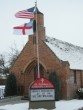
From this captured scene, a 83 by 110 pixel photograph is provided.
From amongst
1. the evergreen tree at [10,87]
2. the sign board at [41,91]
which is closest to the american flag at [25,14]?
the sign board at [41,91]

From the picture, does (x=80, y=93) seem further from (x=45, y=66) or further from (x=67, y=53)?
(x=67, y=53)

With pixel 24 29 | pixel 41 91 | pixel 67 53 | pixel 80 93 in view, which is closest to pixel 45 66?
pixel 67 53

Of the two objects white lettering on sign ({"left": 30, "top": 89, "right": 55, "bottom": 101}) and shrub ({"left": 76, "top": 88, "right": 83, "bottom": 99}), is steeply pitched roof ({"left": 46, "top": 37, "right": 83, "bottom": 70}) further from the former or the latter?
white lettering on sign ({"left": 30, "top": 89, "right": 55, "bottom": 101})

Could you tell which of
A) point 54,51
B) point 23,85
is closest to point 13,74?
point 23,85

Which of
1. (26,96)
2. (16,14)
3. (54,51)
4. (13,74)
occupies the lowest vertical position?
(26,96)

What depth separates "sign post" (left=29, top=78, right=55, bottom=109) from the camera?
907 inches

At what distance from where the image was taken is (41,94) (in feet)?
76.4

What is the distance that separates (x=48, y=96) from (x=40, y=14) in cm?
1315

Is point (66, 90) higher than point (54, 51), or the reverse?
point (54, 51)

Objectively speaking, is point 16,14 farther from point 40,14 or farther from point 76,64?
point 76,64

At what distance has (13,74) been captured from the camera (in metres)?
36.2

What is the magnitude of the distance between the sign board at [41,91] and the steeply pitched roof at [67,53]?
9.74 meters

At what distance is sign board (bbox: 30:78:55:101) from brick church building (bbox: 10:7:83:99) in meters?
8.41

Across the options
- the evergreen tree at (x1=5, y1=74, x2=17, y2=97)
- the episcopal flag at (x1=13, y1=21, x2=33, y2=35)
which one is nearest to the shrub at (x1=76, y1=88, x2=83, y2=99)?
the evergreen tree at (x1=5, y1=74, x2=17, y2=97)
